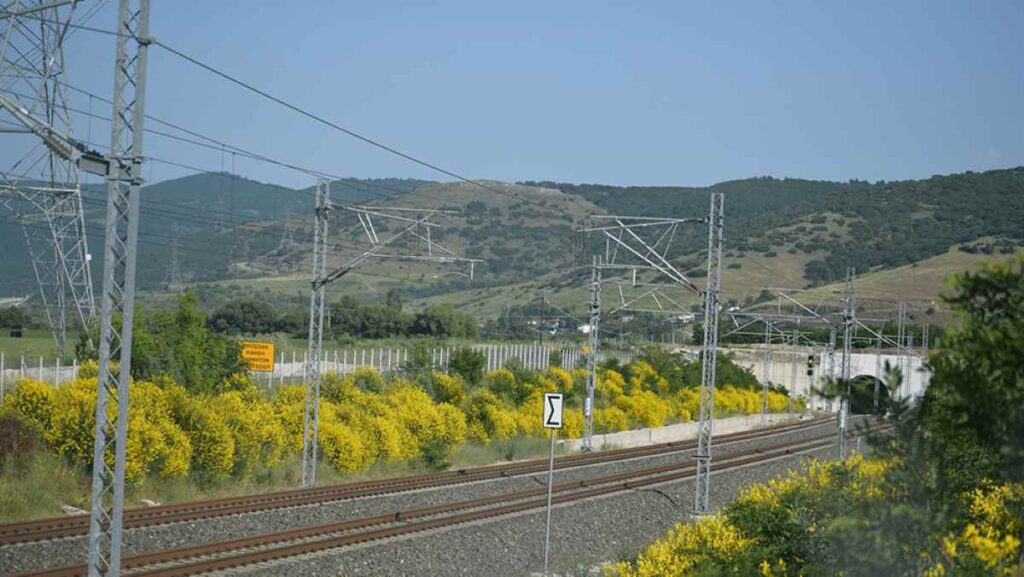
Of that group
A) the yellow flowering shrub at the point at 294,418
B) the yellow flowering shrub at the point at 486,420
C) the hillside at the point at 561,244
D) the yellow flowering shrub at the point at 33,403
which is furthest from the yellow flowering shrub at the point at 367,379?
the hillside at the point at 561,244

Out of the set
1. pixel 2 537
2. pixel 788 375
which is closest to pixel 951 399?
pixel 2 537

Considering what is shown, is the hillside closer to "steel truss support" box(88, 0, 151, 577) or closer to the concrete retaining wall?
the concrete retaining wall

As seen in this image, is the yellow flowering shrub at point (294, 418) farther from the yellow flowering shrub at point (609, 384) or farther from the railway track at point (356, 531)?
the railway track at point (356, 531)

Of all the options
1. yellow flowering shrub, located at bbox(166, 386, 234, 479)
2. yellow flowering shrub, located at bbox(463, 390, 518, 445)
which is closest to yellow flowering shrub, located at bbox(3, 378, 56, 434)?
yellow flowering shrub, located at bbox(166, 386, 234, 479)

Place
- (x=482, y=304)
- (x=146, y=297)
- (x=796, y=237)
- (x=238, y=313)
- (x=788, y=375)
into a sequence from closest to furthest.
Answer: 1. (x=238, y=313)
2. (x=788, y=375)
3. (x=146, y=297)
4. (x=482, y=304)
5. (x=796, y=237)

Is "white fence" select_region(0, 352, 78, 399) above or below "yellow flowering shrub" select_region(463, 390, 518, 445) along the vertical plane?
above

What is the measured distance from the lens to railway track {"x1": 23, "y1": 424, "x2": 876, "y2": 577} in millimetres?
16875

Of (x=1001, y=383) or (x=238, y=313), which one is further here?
(x=238, y=313)

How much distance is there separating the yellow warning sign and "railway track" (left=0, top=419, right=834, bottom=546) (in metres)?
10.2

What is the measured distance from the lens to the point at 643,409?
5675 centimetres

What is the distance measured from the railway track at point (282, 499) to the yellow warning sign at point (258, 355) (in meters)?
10.2

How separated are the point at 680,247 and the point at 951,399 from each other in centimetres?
13380

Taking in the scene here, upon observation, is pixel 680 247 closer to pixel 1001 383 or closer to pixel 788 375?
pixel 788 375

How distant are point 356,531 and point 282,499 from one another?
11.4 feet
